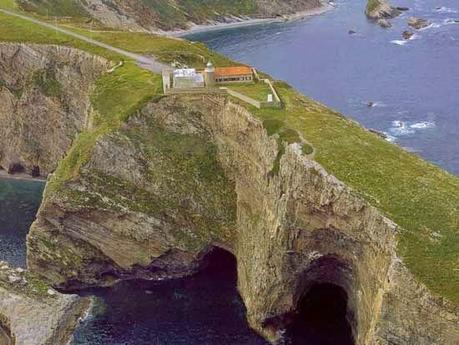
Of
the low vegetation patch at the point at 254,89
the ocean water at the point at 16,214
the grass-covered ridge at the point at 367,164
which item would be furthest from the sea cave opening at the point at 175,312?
the low vegetation patch at the point at 254,89

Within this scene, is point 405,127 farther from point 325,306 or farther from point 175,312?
point 175,312

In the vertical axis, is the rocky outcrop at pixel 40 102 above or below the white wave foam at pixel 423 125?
above

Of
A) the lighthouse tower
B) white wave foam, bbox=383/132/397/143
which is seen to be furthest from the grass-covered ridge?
white wave foam, bbox=383/132/397/143

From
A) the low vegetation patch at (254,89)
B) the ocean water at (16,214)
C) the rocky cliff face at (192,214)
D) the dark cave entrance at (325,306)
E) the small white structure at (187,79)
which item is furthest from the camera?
the ocean water at (16,214)

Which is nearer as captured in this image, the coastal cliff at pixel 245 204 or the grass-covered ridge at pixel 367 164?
A: the grass-covered ridge at pixel 367 164

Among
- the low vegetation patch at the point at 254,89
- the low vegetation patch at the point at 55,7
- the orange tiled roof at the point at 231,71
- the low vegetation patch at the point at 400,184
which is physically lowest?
the low vegetation patch at the point at 400,184

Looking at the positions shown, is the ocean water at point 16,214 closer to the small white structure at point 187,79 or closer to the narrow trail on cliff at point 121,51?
the narrow trail on cliff at point 121,51

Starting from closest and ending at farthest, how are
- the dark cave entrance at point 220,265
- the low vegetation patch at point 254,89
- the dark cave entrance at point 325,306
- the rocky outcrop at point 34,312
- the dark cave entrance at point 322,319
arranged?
1. the dark cave entrance at point 322,319
2. the dark cave entrance at point 325,306
3. the rocky outcrop at point 34,312
4. the dark cave entrance at point 220,265
5. the low vegetation patch at point 254,89
